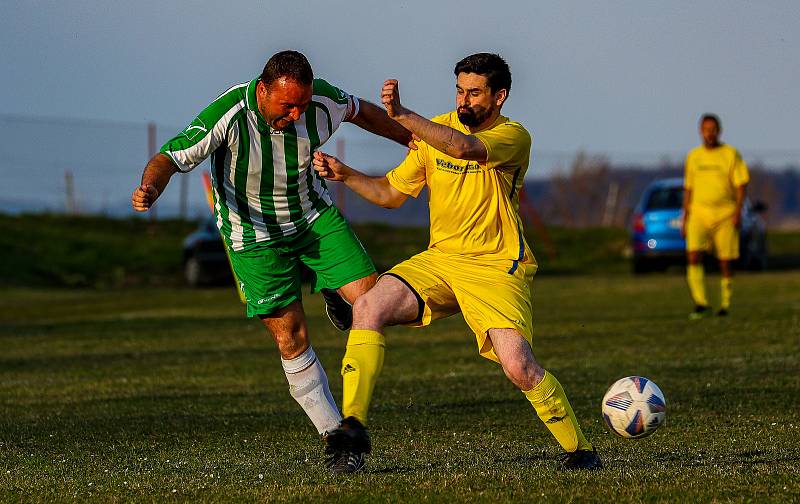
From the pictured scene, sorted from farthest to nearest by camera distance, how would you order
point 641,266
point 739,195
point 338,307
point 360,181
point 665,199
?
point 641,266 < point 665,199 < point 739,195 < point 338,307 < point 360,181

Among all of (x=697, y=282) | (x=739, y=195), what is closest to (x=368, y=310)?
(x=697, y=282)

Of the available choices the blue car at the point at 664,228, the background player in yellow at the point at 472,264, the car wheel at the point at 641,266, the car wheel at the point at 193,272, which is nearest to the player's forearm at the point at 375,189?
the background player in yellow at the point at 472,264

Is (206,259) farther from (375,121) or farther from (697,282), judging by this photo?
(375,121)

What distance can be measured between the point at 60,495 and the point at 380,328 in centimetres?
166

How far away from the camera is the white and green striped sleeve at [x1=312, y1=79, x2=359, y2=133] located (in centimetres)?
761

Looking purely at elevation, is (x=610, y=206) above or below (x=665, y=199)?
below

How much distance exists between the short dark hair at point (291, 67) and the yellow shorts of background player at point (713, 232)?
436 inches

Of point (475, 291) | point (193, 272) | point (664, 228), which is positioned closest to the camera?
point (475, 291)

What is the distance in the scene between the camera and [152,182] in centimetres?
706

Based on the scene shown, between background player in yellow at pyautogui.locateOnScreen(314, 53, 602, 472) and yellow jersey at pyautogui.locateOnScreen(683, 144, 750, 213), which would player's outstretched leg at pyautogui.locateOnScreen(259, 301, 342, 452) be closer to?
background player in yellow at pyautogui.locateOnScreen(314, 53, 602, 472)

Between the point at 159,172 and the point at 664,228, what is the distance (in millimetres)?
21108

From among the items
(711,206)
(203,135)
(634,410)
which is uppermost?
(203,135)

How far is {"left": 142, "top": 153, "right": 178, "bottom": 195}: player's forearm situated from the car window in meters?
20.9

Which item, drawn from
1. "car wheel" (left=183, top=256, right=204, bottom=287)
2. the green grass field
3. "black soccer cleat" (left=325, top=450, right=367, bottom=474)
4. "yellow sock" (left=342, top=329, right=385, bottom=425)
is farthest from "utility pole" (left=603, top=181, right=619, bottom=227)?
"black soccer cleat" (left=325, top=450, right=367, bottom=474)
